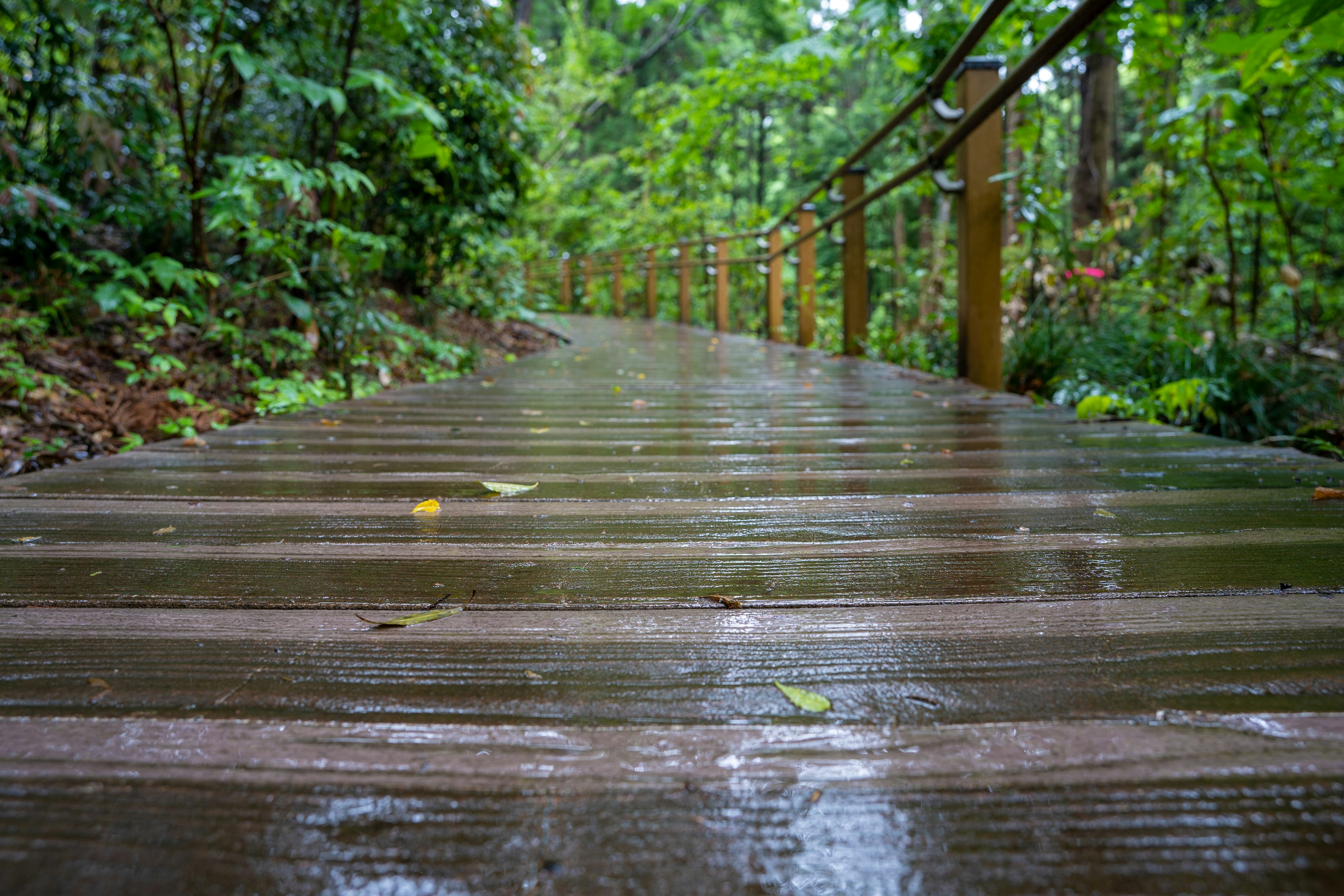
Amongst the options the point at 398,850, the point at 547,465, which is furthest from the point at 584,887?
the point at 547,465

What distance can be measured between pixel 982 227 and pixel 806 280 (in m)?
2.90

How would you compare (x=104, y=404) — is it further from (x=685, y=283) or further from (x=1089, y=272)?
(x=685, y=283)

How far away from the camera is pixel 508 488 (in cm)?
149

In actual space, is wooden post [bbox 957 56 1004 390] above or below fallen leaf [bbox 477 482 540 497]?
above

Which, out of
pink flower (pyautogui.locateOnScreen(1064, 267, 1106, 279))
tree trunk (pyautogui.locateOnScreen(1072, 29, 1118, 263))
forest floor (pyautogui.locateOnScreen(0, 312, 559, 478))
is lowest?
forest floor (pyautogui.locateOnScreen(0, 312, 559, 478))

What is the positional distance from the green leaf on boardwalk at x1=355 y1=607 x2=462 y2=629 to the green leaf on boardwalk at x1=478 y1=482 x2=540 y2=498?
0.57 metres

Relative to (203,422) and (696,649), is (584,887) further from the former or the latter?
(203,422)

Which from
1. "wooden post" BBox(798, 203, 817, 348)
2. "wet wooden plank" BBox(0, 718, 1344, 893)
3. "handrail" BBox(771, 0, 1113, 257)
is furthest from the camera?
"wooden post" BBox(798, 203, 817, 348)

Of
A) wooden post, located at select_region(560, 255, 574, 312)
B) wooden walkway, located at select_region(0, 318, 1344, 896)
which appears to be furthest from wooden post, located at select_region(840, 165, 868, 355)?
wooden post, located at select_region(560, 255, 574, 312)

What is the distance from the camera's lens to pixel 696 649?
2.48 feet

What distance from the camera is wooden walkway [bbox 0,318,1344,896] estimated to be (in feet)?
1.55

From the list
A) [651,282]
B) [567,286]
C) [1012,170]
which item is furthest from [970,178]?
[567,286]

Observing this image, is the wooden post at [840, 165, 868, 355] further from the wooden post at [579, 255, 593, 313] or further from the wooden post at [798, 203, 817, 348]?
the wooden post at [579, 255, 593, 313]

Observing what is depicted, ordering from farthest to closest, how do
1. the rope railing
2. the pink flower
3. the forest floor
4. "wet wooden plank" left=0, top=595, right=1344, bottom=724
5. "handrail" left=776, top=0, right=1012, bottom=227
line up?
the pink flower, "handrail" left=776, top=0, right=1012, bottom=227, the rope railing, the forest floor, "wet wooden plank" left=0, top=595, right=1344, bottom=724
